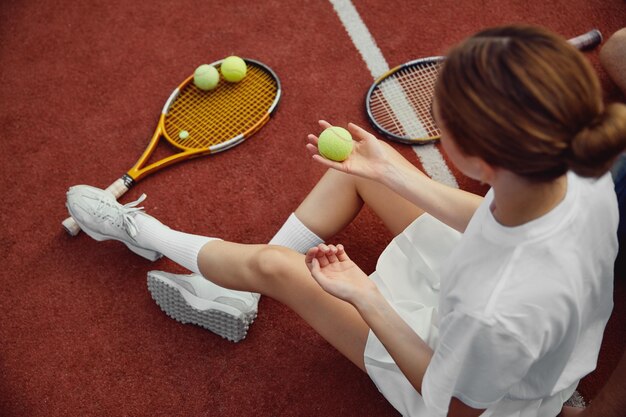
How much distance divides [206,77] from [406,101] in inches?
37.4

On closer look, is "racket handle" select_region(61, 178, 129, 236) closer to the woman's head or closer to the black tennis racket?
the black tennis racket

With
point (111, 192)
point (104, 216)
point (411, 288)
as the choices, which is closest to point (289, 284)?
point (411, 288)

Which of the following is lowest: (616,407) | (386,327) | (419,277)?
(616,407)

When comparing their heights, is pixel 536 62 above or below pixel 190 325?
above

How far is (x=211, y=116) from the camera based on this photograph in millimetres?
2850

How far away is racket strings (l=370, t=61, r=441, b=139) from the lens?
9.26 ft

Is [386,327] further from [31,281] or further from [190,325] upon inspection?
[31,281]

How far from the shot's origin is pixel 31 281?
260 centimetres

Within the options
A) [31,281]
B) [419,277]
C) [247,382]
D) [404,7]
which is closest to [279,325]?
[247,382]

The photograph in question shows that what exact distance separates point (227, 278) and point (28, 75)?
1.88 meters

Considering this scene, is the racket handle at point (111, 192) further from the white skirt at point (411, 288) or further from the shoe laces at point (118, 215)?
the white skirt at point (411, 288)

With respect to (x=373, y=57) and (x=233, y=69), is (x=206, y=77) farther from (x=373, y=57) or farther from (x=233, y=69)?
(x=373, y=57)

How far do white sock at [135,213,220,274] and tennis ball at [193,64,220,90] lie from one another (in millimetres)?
759

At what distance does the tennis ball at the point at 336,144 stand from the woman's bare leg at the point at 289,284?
0.38 m
